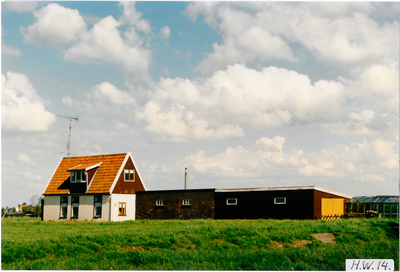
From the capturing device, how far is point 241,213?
3741 cm

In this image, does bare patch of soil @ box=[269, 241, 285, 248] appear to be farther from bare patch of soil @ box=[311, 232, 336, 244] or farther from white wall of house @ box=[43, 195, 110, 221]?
white wall of house @ box=[43, 195, 110, 221]

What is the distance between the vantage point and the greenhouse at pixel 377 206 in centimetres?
3831

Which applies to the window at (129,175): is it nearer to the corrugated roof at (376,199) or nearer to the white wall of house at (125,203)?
the white wall of house at (125,203)

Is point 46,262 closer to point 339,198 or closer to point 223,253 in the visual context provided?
point 223,253

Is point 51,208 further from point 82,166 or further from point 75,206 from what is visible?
point 82,166

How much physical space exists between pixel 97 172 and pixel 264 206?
1804 centimetres

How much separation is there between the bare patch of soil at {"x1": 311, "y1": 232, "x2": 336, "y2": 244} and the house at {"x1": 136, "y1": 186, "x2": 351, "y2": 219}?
12.1 metres

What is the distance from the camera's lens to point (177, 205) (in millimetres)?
39562

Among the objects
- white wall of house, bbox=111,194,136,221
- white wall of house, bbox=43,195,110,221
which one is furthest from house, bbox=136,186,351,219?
white wall of house, bbox=43,195,110,221

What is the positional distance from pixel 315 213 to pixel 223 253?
65.3 feet

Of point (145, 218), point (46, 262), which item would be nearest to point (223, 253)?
point (46, 262)

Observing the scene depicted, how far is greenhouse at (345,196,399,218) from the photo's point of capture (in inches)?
1508

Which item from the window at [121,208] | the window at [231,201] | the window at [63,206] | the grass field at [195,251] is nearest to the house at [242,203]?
the window at [231,201]

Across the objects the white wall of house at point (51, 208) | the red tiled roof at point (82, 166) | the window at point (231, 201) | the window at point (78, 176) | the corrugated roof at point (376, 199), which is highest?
the red tiled roof at point (82, 166)
